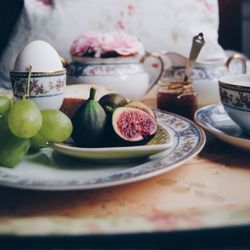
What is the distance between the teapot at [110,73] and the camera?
105 cm

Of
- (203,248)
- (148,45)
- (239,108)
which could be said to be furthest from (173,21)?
(203,248)

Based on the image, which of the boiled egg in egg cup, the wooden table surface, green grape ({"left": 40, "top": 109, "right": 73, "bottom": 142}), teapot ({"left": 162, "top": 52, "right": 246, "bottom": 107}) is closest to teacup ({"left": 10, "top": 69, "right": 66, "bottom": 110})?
the boiled egg in egg cup

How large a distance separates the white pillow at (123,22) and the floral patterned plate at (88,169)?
86 centimetres

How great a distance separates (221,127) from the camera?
2.41ft

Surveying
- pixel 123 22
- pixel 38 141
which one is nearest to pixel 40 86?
pixel 38 141

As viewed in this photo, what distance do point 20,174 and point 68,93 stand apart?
1.19 feet

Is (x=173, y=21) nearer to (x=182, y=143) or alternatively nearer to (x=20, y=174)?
(x=182, y=143)

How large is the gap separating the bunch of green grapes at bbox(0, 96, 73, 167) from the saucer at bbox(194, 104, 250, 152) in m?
0.24

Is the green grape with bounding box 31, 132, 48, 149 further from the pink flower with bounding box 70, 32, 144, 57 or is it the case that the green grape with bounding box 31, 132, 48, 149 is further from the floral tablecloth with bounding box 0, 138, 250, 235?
the pink flower with bounding box 70, 32, 144, 57

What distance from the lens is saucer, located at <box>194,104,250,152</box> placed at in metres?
0.61

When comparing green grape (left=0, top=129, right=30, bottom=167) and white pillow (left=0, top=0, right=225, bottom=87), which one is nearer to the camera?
green grape (left=0, top=129, right=30, bottom=167)

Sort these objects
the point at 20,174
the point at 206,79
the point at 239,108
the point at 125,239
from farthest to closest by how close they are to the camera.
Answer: the point at 206,79 < the point at 239,108 < the point at 20,174 < the point at 125,239

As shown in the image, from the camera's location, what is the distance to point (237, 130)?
720mm

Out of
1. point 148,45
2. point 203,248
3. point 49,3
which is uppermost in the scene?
point 49,3
